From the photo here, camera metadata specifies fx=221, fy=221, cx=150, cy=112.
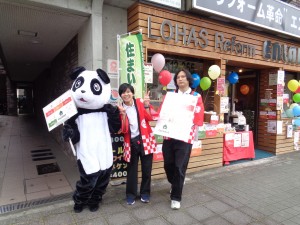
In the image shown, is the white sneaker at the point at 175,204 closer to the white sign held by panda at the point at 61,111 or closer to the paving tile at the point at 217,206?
the paving tile at the point at 217,206

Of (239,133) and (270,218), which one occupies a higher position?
(239,133)

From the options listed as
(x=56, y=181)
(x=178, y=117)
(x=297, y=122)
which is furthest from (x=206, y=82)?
(x=297, y=122)

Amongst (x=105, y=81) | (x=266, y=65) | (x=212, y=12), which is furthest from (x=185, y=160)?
(x=266, y=65)

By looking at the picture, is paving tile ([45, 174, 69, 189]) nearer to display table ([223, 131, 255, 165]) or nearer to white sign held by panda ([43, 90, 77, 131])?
white sign held by panda ([43, 90, 77, 131])

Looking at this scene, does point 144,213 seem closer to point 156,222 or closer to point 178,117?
point 156,222

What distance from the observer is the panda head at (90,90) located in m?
2.77

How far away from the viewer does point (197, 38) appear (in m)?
4.66

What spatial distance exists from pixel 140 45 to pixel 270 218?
318 cm

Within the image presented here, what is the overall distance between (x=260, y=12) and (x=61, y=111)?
5.09 meters

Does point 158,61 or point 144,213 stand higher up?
point 158,61

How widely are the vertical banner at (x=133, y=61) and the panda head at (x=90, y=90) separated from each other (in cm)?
83

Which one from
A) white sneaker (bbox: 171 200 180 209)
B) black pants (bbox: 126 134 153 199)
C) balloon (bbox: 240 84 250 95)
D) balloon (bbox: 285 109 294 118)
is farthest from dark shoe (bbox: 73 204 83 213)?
balloon (bbox: 285 109 294 118)

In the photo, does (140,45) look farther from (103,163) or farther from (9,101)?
(9,101)

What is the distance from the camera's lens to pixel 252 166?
209 inches
